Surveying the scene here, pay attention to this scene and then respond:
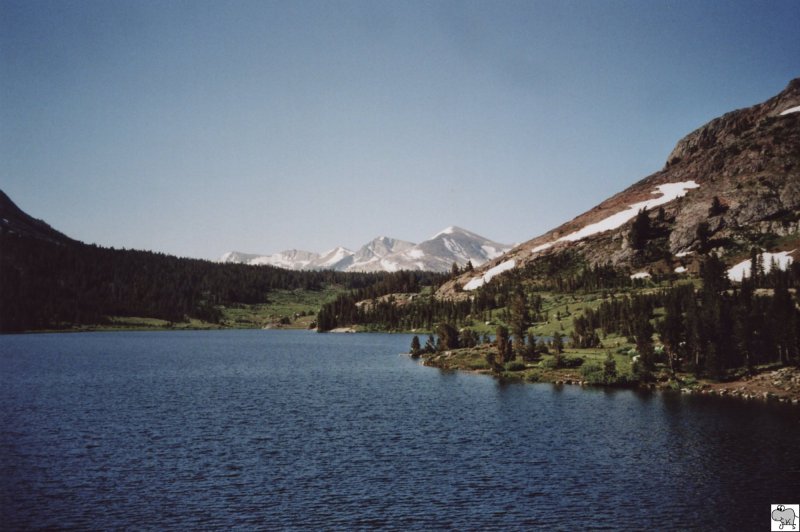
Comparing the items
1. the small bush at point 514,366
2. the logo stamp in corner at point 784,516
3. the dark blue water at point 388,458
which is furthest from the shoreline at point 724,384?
the logo stamp in corner at point 784,516

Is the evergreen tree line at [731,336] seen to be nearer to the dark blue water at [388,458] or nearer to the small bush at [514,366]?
the dark blue water at [388,458]

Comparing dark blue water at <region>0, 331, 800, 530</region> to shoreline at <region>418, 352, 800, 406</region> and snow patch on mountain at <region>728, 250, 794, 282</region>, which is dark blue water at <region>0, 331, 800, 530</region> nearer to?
shoreline at <region>418, 352, 800, 406</region>

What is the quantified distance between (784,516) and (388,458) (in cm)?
2734

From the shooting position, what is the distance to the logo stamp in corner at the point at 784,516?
33.3 metres

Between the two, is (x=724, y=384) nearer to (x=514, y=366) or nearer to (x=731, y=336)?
(x=731, y=336)

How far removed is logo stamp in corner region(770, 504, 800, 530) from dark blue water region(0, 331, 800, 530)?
79cm

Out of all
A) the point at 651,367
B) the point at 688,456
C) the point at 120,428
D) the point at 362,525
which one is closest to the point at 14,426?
the point at 120,428

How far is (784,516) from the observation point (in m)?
34.2

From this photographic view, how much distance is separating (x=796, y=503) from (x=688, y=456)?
10807 mm

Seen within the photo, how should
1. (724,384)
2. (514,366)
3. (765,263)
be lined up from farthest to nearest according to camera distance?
(765,263)
(514,366)
(724,384)

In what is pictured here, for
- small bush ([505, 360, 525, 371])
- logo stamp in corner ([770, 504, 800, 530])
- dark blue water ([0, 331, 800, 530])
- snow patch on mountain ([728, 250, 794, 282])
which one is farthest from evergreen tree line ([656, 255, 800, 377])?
snow patch on mountain ([728, 250, 794, 282])

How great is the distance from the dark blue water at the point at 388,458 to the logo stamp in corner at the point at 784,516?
791 millimetres

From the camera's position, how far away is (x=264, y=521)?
33219 millimetres

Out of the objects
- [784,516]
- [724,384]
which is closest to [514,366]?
[724,384]
